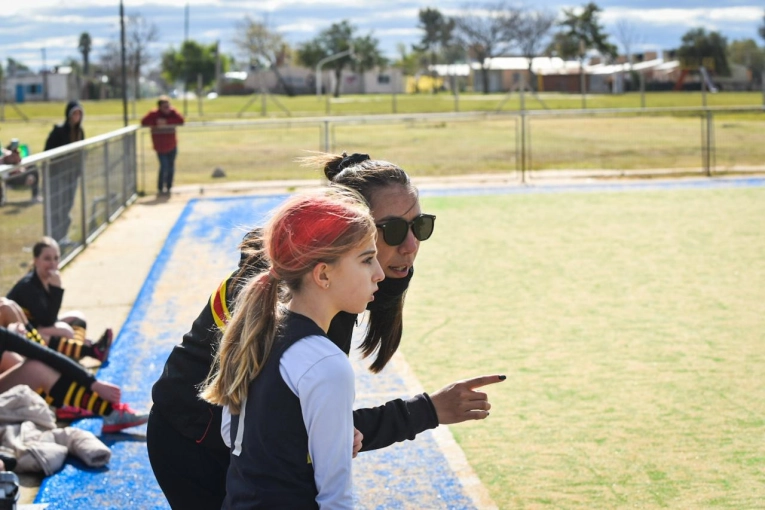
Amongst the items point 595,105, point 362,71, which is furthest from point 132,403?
point 362,71

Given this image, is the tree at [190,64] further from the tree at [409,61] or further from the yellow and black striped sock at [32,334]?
the yellow and black striped sock at [32,334]

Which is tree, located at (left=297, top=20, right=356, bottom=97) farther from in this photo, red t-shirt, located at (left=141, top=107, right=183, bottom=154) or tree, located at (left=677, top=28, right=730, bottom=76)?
red t-shirt, located at (left=141, top=107, right=183, bottom=154)

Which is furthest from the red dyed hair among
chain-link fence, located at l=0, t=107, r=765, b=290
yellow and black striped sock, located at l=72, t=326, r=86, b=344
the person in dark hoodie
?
the person in dark hoodie

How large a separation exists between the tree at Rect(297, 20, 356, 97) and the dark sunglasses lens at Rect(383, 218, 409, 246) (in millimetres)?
95794

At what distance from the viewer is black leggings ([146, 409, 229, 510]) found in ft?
10.6

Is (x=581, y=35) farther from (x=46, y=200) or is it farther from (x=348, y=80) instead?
(x=46, y=200)

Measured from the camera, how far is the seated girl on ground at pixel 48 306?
7223 mm

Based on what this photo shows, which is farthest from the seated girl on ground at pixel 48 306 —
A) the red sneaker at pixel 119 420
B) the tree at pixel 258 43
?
the tree at pixel 258 43

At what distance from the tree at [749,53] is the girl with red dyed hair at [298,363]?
323 feet

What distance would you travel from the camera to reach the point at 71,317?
777cm

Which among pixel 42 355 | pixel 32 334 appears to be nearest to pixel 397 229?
→ pixel 42 355

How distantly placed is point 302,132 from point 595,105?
20702 millimetres

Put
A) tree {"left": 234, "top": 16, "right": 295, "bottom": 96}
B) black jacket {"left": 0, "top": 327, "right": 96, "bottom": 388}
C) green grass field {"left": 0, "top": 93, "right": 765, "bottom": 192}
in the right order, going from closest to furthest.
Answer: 1. black jacket {"left": 0, "top": 327, "right": 96, "bottom": 388}
2. green grass field {"left": 0, "top": 93, "right": 765, "bottom": 192}
3. tree {"left": 234, "top": 16, "right": 295, "bottom": 96}

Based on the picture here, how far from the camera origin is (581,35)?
10550 cm
